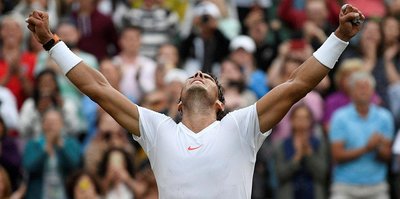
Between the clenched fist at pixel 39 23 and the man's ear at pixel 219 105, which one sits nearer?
the clenched fist at pixel 39 23

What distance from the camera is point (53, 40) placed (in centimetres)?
863

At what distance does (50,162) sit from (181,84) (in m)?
2.18

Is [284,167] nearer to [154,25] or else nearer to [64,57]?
[154,25]

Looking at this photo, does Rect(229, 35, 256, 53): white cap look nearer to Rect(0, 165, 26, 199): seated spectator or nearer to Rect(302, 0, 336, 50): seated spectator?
Rect(302, 0, 336, 50): seated spectator

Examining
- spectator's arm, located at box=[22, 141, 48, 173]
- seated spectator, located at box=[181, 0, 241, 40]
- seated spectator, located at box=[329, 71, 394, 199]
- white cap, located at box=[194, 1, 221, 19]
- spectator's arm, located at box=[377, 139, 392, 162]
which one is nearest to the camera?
spectator's arm, located at box=[22, 141, 48, 173]

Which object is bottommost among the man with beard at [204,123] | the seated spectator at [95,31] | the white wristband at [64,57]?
the man with beard at [204,123]

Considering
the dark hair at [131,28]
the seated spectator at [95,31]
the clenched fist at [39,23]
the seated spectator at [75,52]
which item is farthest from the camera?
the seated spectator at [95,31]

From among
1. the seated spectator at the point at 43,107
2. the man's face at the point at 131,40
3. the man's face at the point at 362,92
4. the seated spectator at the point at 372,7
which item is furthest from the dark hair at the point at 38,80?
the seated spectator at the point at 372,7

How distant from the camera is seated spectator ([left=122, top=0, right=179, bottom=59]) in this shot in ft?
56.7

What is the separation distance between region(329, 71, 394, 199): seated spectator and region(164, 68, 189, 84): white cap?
7.06 feet

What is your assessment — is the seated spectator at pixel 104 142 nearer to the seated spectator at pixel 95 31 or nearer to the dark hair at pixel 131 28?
the dark hair at pixel 131 28

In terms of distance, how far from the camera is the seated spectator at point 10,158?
46.9 feet

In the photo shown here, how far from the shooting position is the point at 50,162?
557 inches

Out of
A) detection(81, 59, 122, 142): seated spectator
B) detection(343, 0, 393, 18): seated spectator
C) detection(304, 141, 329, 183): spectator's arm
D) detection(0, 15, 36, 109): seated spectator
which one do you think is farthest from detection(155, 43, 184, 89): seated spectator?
detection(343, 0, 393, 18): seated spectator
